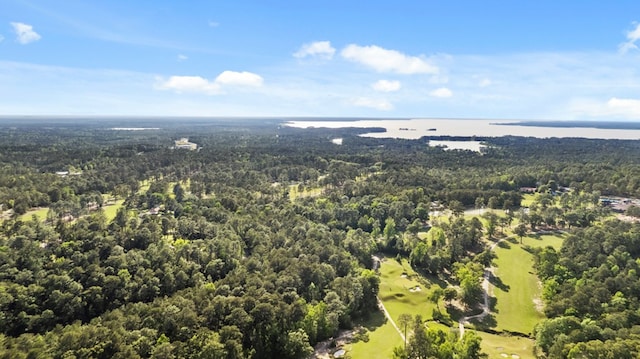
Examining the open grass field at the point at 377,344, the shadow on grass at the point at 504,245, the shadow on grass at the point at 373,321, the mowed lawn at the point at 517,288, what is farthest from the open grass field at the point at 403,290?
the shadow on grass at the point at 504,245

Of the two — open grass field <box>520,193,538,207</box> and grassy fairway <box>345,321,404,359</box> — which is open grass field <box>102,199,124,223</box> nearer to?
grassy fairway <box>345,321,404,359</box>

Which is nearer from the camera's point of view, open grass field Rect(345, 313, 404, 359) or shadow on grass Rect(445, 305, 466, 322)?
open grass field Rect(345, 313, 404, 359)

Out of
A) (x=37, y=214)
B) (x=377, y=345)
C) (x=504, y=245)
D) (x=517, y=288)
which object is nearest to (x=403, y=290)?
(x=377, y=345)

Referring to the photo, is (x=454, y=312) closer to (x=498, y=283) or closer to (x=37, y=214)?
(x=498, y=283)

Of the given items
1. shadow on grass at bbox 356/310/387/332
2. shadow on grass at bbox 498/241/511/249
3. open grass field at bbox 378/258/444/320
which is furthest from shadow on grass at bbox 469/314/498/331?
shadow on grass at bbox 498/241/511/249

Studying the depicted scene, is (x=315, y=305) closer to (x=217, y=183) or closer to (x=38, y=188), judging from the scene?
(x=217, y=183)
